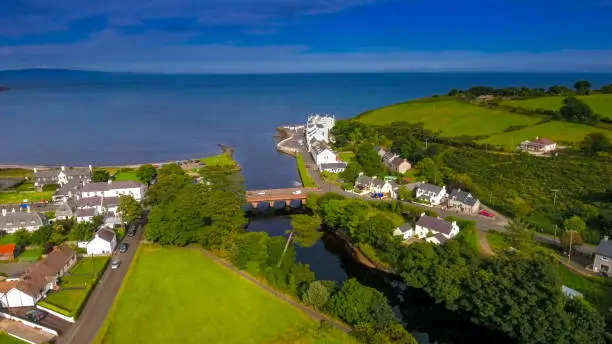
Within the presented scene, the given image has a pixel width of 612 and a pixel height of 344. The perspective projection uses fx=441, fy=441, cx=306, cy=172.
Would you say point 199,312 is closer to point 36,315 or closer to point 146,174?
point 36,315

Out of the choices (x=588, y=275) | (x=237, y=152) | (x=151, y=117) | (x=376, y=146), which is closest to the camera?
(x=588, y=275)

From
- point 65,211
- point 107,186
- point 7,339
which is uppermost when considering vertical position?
point 107,186

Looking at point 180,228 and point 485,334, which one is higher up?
point 180,228

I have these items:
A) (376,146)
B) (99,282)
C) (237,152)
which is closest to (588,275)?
(99,282)

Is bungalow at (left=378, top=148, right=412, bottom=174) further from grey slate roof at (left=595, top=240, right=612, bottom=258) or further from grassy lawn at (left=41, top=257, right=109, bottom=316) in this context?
grassy lawn at (left=41, top=257, right=109, bottom=316)

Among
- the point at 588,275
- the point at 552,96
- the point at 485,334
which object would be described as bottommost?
the point at 485,334

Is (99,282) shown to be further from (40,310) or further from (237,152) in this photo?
(237,152)

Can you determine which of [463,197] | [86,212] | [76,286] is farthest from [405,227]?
[86,212]
